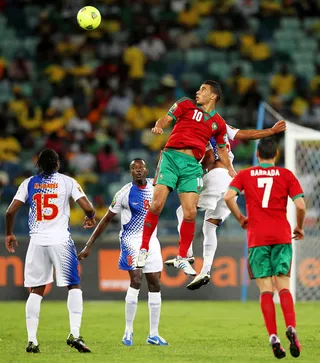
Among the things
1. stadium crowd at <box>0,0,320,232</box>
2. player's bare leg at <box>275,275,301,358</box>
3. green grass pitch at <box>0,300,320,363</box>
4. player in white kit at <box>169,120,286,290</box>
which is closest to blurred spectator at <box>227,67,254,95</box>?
stadium crowd at <box>0,0,320,232</box>

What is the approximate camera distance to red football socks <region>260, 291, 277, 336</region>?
9.55m

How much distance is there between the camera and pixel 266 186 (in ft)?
32.0

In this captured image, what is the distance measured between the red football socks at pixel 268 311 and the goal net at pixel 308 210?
8426mm

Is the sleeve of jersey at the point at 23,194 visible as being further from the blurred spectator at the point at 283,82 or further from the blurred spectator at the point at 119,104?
the blurred spectator at the point at 283,82

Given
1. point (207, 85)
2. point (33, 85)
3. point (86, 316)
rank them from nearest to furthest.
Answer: point (207, 85) → point (86, 316) → point (33, 85)

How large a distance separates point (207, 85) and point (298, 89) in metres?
13.4

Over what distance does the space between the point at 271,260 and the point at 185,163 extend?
1.97 m

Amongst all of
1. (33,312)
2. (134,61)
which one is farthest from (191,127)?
(134,61)

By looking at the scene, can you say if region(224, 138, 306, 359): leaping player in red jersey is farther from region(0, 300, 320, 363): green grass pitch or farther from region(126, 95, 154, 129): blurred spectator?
region(126, 95, 154, 129): blurred spectator

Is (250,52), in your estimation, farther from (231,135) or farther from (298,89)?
(231,135)

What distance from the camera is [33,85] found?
79.2ft

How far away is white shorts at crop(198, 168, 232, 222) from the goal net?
6.09m

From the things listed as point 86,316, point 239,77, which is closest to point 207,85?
point 86,316

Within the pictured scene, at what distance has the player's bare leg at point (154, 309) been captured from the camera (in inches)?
479
